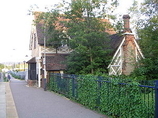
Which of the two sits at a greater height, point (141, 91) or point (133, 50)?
point (133, 50)

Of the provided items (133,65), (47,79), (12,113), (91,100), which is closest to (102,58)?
(133,65)

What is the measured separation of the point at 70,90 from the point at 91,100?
3.18 metres

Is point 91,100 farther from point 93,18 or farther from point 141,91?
point 93,18

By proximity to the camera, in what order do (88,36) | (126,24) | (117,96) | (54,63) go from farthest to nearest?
(54,63) → (126,24) → (88,36) → (117,96)

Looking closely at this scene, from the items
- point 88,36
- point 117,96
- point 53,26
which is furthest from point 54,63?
point 117,96

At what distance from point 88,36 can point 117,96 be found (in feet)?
29.8

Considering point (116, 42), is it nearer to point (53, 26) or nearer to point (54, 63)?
point (53, 26)

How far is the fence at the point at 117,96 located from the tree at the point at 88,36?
17.2 ft

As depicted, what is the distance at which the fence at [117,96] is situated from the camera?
627 cm

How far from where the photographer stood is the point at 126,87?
277 inches

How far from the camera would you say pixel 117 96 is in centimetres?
756

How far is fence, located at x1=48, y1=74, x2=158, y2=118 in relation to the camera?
6273 mm

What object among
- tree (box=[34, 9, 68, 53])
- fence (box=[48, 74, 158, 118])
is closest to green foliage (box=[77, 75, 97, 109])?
fence (box=[48, 74, 158, 118])

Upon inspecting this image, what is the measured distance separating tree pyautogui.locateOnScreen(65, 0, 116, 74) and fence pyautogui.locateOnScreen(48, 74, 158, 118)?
17.2ft
